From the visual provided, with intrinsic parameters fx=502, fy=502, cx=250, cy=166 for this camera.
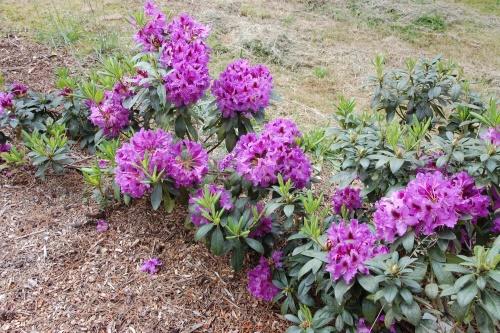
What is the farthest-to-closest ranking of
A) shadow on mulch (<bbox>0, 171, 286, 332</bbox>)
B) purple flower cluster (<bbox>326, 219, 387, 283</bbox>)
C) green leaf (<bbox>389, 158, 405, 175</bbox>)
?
shadow on mulch (<bbox>0, 171, 286, 332</bbox>) → green leaf (<bbox>389, 158, 405, 175</bbox>) → purple flower cluster (<bbox>326, 219, 387, 283</bbox>)

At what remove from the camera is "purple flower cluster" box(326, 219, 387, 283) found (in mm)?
1755

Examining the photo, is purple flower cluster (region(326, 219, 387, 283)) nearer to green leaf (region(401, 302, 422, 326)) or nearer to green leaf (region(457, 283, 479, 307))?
green leaf (region(401, 302, 422, 326))

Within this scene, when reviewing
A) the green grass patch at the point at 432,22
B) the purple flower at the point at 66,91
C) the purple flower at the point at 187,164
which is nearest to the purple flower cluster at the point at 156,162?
the purple flower at the point at 187,164

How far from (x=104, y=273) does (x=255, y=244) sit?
81 centimetres

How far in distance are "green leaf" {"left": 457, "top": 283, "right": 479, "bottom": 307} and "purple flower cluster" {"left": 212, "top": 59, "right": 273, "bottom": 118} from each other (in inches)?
46.3

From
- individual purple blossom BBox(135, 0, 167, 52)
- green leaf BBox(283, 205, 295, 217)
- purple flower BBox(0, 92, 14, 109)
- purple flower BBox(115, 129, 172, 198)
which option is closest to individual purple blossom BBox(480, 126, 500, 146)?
green leaf BBox(283, 205, 295, 217)

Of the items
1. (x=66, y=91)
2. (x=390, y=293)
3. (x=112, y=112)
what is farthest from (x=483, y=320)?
(x=66, y=91)

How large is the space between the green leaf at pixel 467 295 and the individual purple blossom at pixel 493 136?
577mm

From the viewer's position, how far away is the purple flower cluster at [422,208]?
168cm

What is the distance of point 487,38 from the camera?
5.77 meters

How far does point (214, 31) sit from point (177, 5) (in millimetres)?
907

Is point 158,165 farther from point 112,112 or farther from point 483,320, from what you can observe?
point 483,320

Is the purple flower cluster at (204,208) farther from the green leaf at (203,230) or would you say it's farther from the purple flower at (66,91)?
the purple flower at (66,91)

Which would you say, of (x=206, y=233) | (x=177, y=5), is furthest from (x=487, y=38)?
(x=206, y=233)
